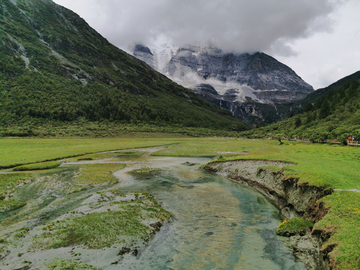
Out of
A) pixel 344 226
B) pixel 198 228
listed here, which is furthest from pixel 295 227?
pixel 198 228

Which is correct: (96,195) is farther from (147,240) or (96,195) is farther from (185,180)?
(185,180)

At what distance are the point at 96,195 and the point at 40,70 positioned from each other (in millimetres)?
231048

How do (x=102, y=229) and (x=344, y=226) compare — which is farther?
(x=102, y=229)

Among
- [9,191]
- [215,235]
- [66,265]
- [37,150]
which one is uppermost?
[66,265]

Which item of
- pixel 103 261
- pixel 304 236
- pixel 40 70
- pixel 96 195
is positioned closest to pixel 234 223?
pixel 304 236

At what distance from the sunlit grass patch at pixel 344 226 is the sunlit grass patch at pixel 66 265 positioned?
40.4 feet

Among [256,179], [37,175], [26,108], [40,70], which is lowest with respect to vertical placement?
[37,175]

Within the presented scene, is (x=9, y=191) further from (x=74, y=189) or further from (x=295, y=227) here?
(x=295, y=227)

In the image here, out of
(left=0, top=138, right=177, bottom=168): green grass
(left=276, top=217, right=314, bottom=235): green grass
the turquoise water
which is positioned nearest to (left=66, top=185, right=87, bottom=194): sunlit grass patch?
the turquoise water

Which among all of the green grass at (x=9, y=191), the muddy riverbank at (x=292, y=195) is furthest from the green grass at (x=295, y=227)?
the green grass at (x=9, y=191)

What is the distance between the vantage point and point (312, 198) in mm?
16469

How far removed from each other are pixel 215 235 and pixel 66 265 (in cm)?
969

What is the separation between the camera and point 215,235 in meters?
14.2

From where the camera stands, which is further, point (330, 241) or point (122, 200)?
point (122, 200)
